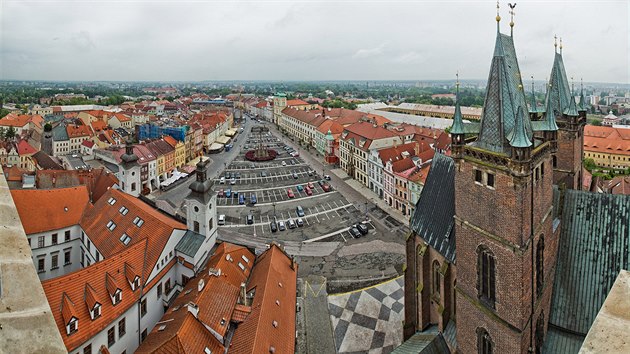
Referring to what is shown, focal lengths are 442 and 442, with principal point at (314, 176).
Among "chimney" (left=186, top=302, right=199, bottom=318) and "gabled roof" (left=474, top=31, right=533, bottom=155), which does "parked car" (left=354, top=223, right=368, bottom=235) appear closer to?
"chimney" (left=186, top=302, right=199, bottom=318)

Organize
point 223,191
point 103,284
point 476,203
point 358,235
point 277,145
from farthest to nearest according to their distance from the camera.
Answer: point 277,145 → point 223,191 → point 358,235 → point 103,284 → point 476,203

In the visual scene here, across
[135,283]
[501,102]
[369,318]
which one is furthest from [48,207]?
[501,102]

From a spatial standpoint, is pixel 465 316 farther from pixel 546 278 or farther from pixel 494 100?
pixel 494 100

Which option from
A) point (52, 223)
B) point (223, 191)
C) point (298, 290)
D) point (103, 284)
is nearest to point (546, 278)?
point (298, 290)

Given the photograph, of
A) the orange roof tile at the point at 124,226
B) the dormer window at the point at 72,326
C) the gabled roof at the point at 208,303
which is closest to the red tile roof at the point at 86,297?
the dormer window at the point at 72,326

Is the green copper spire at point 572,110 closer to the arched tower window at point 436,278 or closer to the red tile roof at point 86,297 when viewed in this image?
the arched tower window at point 436,278

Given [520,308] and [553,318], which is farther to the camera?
[553,318]

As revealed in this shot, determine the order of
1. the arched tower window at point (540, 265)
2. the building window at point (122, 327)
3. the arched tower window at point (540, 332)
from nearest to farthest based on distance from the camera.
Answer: the arched tower window at point (540, 265) → the arched tower window at point (540, 332) → the building window at point (122, 327)
